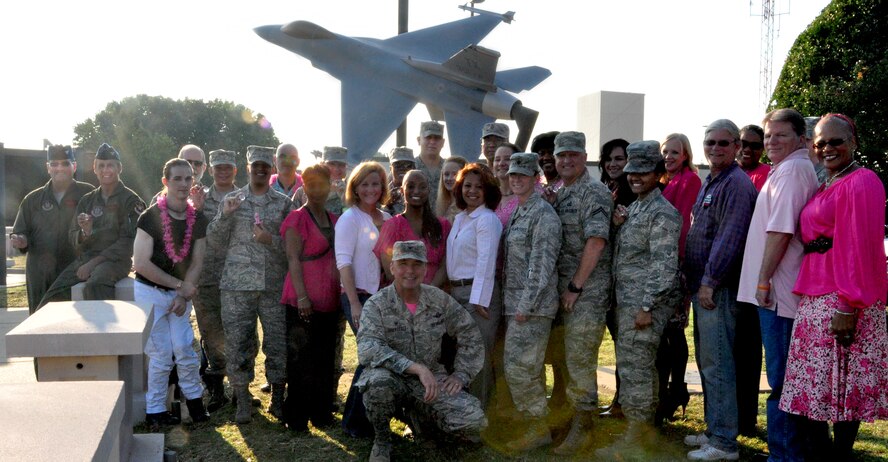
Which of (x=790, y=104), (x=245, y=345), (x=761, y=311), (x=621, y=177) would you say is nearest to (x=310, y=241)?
(x=245, y=345)

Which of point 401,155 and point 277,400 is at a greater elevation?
point 401,155

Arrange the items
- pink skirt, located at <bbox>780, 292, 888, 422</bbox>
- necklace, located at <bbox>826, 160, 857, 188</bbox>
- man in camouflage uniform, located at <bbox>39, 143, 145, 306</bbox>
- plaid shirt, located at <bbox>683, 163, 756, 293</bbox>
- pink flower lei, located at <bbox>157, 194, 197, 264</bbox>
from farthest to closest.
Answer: man in camouflage uniform, located at <bbox>39, 143, 145, 306</bbox> → pink flower lei, located at <bbox>157, 194, 197, 264</bbox> → plaid shirt, located at <bbox>683, 163, 756, 293</bbox> → necklace, located at <bbox>826, 160, 857, 188</bbox> → pink skirt, located at <bbox>780, 292, 888, 422</bbox>

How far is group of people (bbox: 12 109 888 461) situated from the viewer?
129 inches

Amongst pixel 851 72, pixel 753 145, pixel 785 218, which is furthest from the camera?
pixel 851 72

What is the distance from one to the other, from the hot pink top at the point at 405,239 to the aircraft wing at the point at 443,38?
345 inches

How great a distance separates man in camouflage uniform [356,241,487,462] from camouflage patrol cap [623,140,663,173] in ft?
4.33

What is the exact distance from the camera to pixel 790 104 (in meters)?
9.62

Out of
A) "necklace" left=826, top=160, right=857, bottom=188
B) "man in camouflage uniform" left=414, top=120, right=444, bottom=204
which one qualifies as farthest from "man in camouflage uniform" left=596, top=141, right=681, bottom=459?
"man in camouflage uniform" left=414, top=120, right=444, bottom=204

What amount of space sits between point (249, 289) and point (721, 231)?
10.0 feet

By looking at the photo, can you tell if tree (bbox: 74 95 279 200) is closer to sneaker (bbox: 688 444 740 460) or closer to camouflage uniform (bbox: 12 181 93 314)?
camouflage uniform (bbox: 12 181 93 314)

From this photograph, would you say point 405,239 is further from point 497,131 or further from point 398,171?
point 497,131

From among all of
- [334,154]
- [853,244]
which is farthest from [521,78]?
[853,244]

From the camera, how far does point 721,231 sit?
3.79 m

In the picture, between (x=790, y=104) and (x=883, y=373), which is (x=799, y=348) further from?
(x=790, y=104)
